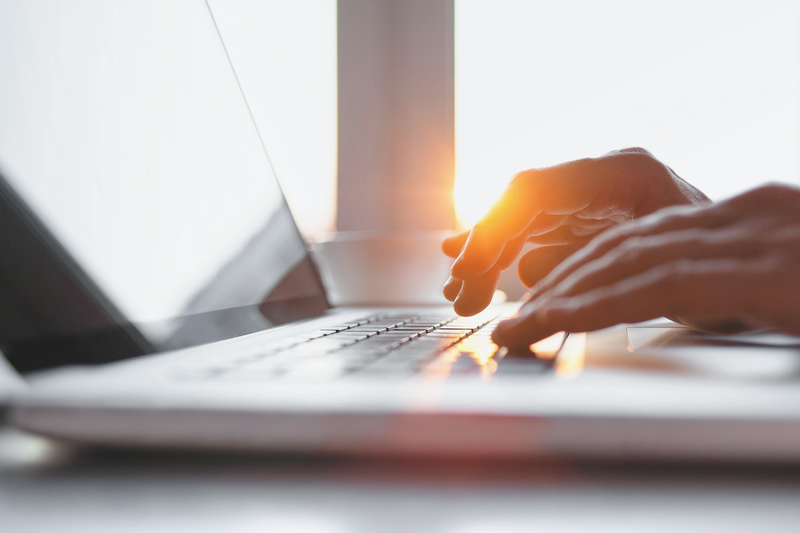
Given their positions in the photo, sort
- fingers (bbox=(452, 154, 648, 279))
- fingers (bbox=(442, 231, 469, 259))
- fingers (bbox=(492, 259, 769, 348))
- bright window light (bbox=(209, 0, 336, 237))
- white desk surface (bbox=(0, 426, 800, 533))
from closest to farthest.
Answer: white desk surface (bbox=(0, 426, 800, 533)) → fingers (bbox=(492, 259, 769, 348)) → fingers (bbox=(452, 154, 648, 279)) → fingers (bbox=(442, 231, 469, 259)) → bright window light (bbox=(209, 0, 336, 237))

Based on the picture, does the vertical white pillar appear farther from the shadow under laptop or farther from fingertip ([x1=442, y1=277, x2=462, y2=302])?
the shadow under laptop

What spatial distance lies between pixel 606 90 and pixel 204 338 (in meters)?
1.15

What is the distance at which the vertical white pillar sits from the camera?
1187 millimetres

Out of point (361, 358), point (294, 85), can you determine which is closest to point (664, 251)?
point (361, 358)

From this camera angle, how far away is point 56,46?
33cm

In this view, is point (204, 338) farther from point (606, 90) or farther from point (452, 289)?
point (606, 90)

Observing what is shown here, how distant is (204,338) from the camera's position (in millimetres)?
347

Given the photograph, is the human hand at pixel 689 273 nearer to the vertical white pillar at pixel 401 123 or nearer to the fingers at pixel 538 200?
the fingers at pixel 538 200

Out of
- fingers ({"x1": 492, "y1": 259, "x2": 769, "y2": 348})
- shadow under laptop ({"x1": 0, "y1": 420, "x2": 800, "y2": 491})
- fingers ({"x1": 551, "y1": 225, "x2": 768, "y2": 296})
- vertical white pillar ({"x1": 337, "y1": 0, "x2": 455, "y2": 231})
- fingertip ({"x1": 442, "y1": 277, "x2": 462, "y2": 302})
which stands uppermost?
vertical white pillar ({"x1": 337, "y1": 0, "x2": 455, "y2": 231})

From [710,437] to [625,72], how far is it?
123 cm

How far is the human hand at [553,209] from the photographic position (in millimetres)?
432

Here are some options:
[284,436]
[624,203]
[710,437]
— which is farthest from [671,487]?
[624,203]

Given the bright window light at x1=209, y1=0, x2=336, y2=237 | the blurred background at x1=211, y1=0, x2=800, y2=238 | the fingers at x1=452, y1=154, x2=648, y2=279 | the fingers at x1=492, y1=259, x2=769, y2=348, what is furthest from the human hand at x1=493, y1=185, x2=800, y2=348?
the blurred background at x1=211, y1=0, x2=800, y2=238

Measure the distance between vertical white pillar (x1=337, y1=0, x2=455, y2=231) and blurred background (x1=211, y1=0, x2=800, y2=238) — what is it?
4cm
